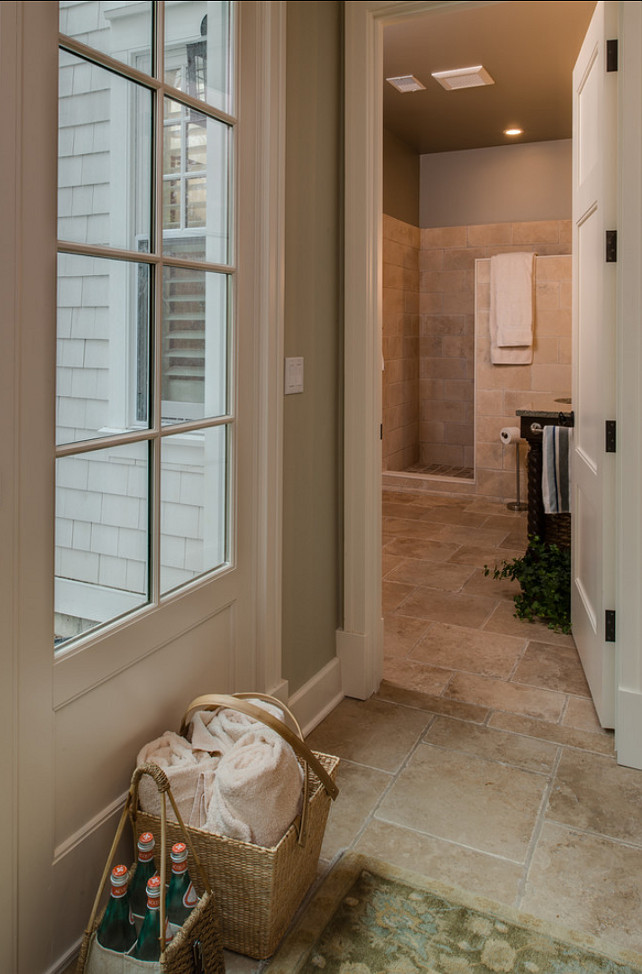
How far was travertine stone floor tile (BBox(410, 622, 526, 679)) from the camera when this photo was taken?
10.5 feet

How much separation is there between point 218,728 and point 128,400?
770mm

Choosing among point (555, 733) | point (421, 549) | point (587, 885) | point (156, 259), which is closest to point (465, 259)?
point (421, 549)

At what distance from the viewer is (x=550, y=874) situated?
6.35ft

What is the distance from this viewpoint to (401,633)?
3562mm

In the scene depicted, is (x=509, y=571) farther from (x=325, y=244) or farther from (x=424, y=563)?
(x=325, y=244)

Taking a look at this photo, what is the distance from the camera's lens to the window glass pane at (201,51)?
1.82 m

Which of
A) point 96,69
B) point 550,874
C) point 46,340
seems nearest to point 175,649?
point 46,340

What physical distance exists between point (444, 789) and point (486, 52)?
4.19 metres

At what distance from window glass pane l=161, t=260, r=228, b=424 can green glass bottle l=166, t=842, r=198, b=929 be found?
0.93 m

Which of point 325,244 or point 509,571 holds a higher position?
point 325,244

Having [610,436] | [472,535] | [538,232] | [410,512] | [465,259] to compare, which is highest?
[538,232]

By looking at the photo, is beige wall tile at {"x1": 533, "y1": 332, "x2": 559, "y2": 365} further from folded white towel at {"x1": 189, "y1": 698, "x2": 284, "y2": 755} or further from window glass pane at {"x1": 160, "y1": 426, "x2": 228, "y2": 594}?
folded white towel at {"x1": 189, "y1": 698, "x2": 284, "y2": 755}

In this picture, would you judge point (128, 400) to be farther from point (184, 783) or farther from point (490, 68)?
point (490, 68)

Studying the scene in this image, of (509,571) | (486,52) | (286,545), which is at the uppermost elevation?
(486,52)
